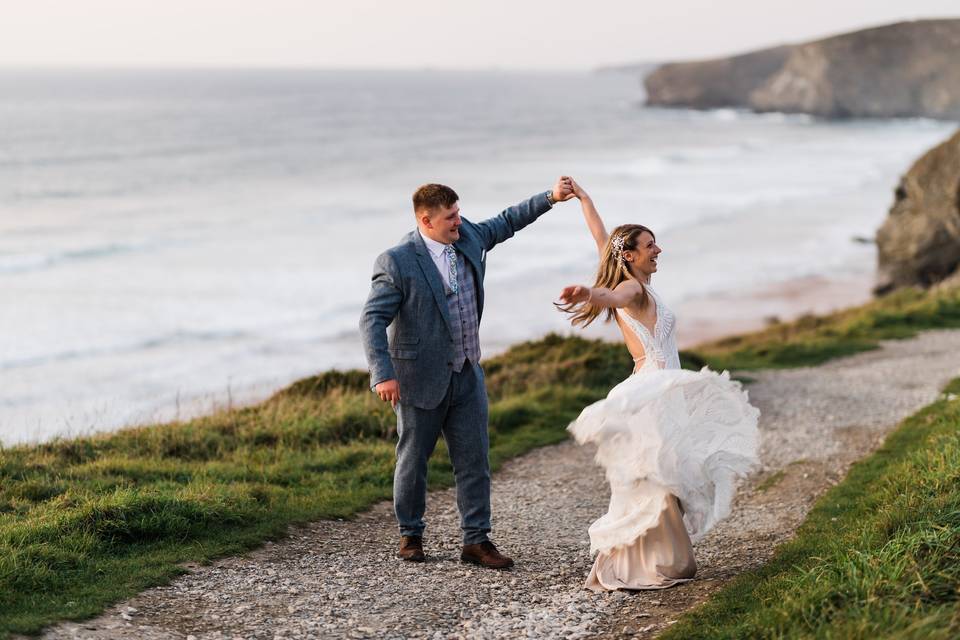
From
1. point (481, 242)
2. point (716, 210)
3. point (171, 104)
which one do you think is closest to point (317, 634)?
point (481, 242)

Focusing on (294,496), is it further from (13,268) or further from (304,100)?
(304,100)

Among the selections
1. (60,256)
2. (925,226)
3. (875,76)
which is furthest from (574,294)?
(875,76)

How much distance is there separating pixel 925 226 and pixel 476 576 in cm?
2414

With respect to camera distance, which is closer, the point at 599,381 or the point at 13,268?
the point at 599,381

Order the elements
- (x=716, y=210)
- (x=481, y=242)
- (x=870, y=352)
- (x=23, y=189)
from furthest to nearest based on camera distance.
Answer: (x=23, y=189), (x=716, y=210), (x=870, y=352), (x=481, y=242)

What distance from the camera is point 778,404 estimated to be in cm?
1329

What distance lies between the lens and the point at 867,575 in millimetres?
4949

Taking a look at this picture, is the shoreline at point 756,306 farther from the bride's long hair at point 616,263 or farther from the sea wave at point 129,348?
the bride's long hair at point 616,263

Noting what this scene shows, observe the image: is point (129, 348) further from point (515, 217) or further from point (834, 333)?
point (515, 217)

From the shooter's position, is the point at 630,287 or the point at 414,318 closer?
the point at 630,287

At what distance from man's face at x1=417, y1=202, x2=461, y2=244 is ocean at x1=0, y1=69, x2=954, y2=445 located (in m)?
6.05

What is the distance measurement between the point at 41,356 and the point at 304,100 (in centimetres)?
12482

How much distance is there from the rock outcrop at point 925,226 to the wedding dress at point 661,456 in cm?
2293

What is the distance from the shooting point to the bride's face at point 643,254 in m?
6.25
